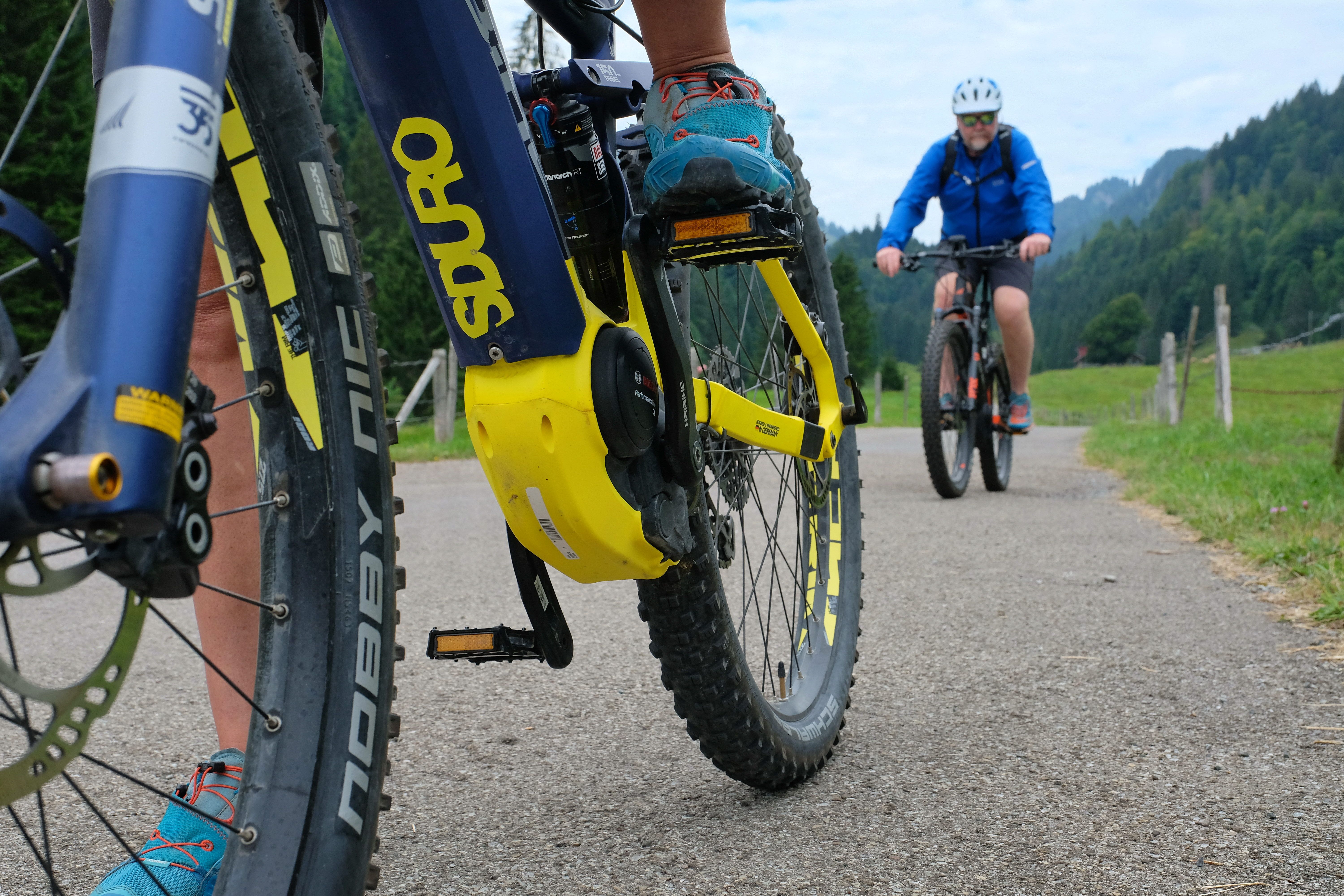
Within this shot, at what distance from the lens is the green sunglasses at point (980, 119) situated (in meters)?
6.57

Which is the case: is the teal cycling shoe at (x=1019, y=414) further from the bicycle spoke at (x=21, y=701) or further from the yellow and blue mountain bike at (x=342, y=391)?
the bicycle spoke at (x=21, y=701)

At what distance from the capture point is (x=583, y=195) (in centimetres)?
143

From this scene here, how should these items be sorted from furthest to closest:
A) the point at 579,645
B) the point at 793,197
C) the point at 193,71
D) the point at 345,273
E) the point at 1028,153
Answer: the point at 1028,153
the point at 579,645
the point at 793,197
the point at 345,273
the point at 193,71

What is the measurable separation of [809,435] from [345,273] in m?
1.20

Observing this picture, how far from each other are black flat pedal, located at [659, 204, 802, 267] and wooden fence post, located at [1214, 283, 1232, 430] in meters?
10.7

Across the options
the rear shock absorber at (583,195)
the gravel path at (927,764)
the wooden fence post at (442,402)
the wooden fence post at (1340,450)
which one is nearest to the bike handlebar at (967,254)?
the wooden fence post at (1340,450)

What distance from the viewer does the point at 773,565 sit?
227 centimetres

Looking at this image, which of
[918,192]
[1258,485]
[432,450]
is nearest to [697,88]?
[1258,485]

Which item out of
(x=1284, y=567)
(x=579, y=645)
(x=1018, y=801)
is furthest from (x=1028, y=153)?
(x=1018, y=801)

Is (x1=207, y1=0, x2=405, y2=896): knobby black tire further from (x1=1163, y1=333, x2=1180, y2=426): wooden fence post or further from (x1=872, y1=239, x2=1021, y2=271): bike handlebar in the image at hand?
(x1=1163, y1=333, x2=1180, y2=426): wooden fence post

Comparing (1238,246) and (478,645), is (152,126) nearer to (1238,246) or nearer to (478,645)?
(478,645)

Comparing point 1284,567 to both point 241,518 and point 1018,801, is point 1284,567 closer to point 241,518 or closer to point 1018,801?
point 1018,801

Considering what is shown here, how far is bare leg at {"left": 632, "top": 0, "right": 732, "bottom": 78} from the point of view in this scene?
1.50 m

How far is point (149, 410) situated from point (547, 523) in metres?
0.67
